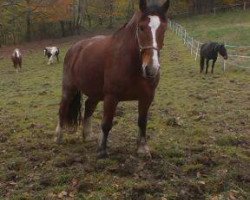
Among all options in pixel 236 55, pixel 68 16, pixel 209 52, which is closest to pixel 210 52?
pixel 209 52

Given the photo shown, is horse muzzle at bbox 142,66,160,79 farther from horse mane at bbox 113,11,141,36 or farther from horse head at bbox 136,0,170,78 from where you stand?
horse mane at bbox 113,11,141,36

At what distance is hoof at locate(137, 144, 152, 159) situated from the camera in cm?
675

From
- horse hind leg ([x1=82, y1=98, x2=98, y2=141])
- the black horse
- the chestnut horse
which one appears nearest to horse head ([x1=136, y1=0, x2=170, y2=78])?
the chestnut horse

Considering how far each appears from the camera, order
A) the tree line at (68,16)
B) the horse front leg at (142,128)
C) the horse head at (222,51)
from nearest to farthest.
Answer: the horse front leg at (142,128), the horse head at (222,51), the tree line at (68,16)

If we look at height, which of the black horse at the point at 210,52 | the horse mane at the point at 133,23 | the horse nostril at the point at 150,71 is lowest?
the black horse at the point at 210,52

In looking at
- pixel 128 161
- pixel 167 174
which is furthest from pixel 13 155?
pixel 167 174

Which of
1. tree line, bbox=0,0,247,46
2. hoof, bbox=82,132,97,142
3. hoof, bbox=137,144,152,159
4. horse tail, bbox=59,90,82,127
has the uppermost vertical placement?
horse tail, bbox=59,90,82,127

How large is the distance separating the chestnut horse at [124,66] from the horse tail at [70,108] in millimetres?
133

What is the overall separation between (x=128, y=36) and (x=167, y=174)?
→ 6.39 feet

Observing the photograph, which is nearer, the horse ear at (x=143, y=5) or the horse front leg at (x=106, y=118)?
the horse ear at (x=143, y=5)

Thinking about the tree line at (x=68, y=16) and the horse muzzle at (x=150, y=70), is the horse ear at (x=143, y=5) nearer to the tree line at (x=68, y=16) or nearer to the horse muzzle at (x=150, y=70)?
the horse muzzle at (x=150, y=70)

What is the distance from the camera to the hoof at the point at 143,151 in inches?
266

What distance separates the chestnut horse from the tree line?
3600 cm

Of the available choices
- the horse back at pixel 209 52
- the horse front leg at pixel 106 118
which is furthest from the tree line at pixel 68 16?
the horse front leg at pixel 106 118
